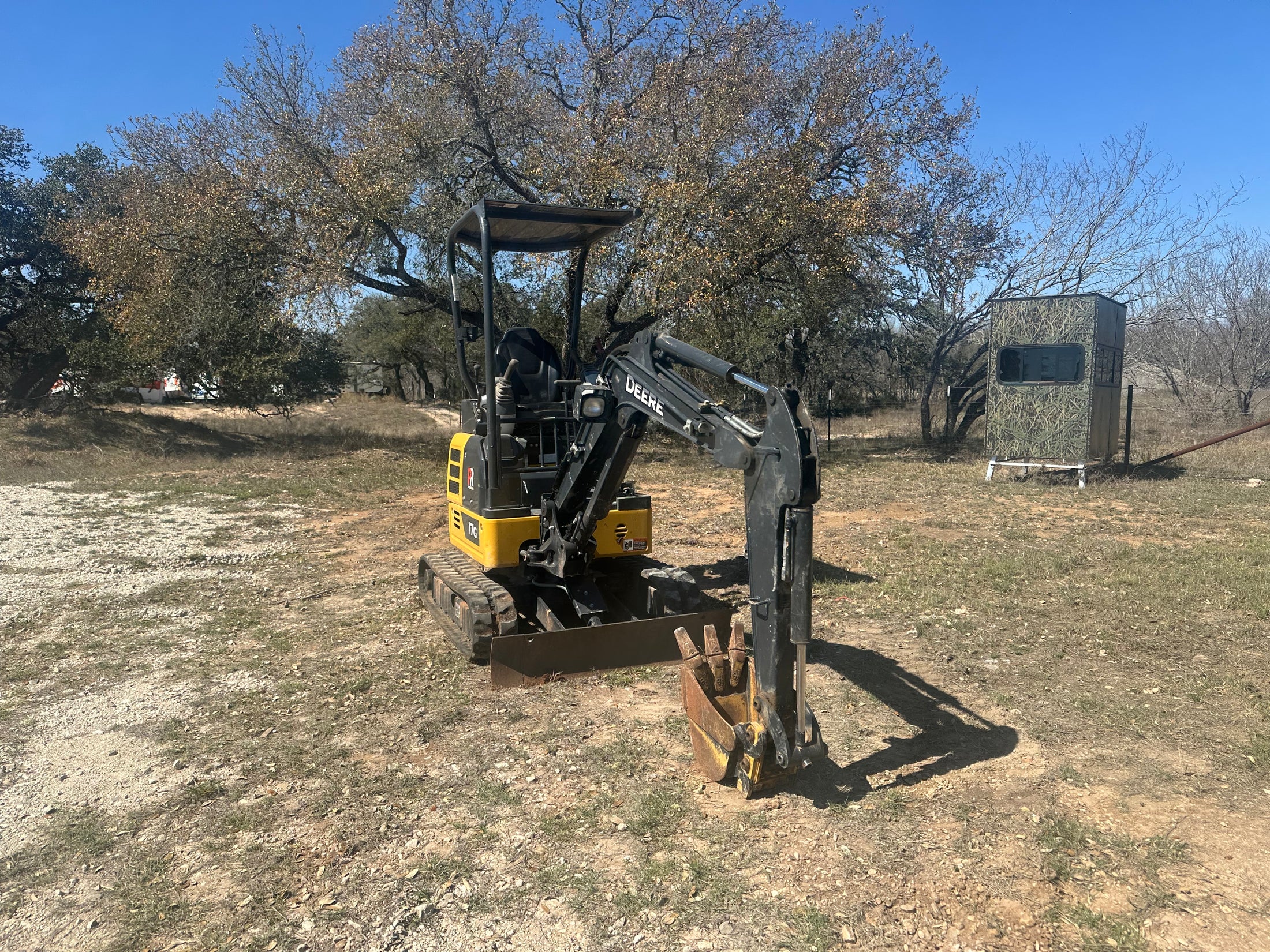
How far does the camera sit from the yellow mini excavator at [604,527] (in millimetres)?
3889

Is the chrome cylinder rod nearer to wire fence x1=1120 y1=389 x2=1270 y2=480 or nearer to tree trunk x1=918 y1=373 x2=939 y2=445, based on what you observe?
wire fence x1=1120 y1=389 x2=1270 y2=480

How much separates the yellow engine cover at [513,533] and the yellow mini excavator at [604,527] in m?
0.01

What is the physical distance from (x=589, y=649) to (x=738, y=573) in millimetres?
3496

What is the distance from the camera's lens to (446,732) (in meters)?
5.09

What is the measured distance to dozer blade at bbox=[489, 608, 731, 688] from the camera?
566 centimetres

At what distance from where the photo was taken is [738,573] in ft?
29.7

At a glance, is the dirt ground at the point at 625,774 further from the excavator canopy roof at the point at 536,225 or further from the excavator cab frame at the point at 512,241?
the excavator canopy roof at the point at 536,225

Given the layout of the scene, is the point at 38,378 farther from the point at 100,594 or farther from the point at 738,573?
the point at 738,573

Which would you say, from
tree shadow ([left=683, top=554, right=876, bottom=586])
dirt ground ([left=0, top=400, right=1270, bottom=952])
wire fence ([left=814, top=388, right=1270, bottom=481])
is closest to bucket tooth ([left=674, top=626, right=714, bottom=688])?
dirt ground ([left=0, top=400, right=1270, bottom=952])

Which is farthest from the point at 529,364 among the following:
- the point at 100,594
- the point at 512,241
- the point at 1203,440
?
the point at 1203,440

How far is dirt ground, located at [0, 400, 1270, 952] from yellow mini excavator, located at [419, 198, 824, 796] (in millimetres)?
323

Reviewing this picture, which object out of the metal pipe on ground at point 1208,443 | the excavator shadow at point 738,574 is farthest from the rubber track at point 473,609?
the metal pipe on ground at point 1208,443

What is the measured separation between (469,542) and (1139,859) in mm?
4774

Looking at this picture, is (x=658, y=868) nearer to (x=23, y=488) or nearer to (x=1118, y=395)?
(x=23, y=488)
